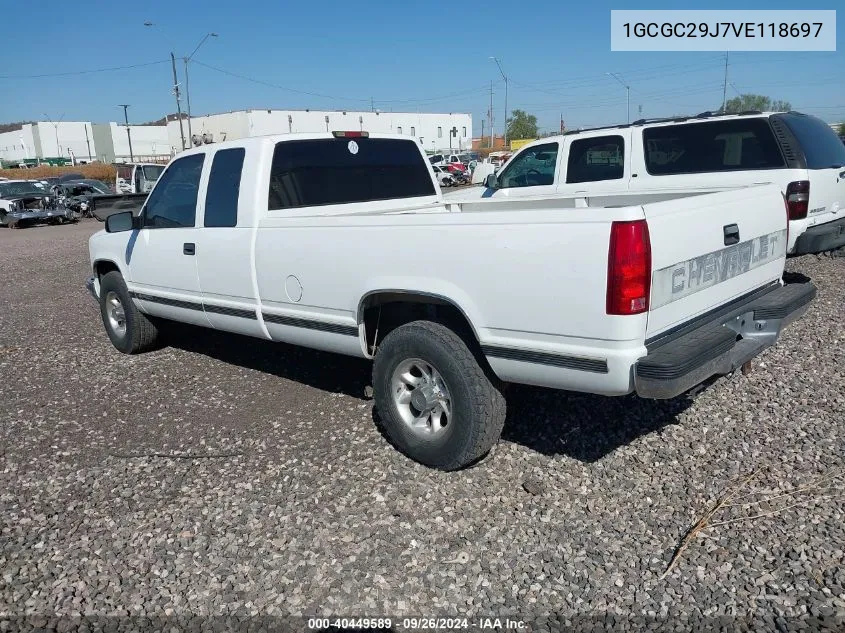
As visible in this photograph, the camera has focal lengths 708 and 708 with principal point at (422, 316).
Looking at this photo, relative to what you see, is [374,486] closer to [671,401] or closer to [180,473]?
[180,473]

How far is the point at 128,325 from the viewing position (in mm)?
6516

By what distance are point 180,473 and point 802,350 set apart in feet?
16.0

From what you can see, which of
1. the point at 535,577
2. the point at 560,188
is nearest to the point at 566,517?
the point at 535,577

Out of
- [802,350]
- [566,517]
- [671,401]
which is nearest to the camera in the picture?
[566,517]

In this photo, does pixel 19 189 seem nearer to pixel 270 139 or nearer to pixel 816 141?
pixel 270 139

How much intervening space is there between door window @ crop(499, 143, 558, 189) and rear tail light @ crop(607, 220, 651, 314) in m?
6.24

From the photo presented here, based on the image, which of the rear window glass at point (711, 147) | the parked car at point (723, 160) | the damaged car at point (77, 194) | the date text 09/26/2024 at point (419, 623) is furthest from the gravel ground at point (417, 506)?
the damaged car at point (77, 194)

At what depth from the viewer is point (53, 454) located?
4.51 m

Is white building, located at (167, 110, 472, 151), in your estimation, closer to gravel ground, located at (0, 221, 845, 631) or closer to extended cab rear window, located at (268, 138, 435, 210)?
extended cab rear window, located at (268, 138, 435, 210)

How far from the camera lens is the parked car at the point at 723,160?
6957 mm

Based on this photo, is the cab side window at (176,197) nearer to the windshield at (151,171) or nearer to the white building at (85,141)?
the windshield at (151,171)

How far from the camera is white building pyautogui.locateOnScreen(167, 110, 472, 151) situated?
2788 inches

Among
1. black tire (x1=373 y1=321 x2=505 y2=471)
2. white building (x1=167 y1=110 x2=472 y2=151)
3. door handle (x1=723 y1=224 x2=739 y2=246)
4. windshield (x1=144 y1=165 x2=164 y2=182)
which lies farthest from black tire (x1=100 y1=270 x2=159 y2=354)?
white building (x1=167 y1=110 x2=472 y2=151)

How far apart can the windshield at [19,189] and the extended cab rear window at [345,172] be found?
2406cm
